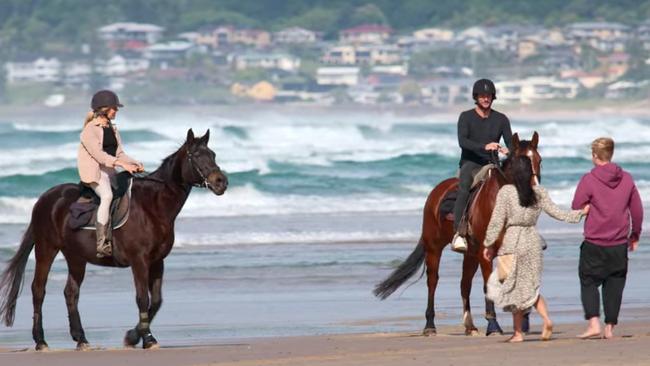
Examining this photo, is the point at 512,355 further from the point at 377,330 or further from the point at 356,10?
the point at 356,10

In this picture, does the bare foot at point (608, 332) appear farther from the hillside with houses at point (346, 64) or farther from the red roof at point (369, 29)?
the red roof at point (369, 29)

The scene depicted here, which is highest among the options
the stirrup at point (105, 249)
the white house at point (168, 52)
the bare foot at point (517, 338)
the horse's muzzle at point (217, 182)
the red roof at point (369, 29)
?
the red roof at point (369, 29)

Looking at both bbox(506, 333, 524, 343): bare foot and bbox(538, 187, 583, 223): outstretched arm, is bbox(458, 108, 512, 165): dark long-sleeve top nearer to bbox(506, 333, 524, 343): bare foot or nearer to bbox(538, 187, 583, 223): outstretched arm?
bbox(538, 187, 583, 223): outstretched arm

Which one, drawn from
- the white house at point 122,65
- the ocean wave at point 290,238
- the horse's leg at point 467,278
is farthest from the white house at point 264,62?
the horse's leg at point 467,278

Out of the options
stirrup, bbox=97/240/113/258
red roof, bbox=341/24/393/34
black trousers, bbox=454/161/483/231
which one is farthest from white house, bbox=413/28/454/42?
stirrup, bbox=97/240/113/258

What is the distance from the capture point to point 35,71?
343 ft

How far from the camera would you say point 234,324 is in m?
12.4

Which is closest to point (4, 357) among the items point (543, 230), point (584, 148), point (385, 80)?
point (543, 230)

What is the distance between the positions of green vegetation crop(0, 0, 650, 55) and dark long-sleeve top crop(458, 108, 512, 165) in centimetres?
10199

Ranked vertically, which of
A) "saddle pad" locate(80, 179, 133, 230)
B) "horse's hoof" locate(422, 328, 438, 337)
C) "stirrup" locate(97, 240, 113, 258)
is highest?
"saddle pad" locate(80, 179, 133, 230)

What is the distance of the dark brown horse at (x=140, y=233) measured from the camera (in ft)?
34.7

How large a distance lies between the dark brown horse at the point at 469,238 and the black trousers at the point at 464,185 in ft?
0.57

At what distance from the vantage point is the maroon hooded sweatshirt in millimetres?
9672

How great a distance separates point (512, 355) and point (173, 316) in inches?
187
